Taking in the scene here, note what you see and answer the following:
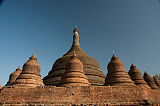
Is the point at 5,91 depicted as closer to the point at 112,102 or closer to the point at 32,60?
the point at 32,60

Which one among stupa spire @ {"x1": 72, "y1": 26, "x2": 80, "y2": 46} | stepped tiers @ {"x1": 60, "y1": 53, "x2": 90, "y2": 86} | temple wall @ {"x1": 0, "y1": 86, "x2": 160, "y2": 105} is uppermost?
stupa spire @ {"x1": 72, "y1": 26, "x2": 80, "y2": 46}

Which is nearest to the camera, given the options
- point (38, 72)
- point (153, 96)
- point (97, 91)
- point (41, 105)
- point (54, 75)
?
point (41, 105)

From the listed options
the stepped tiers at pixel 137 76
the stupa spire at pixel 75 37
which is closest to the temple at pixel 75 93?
the stepped tiers at pixel 137 76

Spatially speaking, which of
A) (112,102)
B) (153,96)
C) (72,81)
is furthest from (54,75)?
(153,96)

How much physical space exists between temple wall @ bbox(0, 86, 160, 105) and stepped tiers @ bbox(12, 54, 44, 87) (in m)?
1.64

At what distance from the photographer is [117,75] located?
17.8 meters

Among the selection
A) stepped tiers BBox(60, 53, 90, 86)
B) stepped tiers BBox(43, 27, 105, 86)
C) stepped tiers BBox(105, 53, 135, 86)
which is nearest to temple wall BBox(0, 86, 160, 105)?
stepped tiers BBox(60, 53, 90, 86)

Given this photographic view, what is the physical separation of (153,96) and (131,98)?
359cm

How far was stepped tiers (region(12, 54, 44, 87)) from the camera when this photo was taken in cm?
1681

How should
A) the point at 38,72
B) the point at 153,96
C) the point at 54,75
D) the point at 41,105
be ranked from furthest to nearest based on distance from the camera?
the point at 54,75
the point at 38,72
the point at 153,96
the point at 41,105

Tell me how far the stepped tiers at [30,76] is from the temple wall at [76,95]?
5.39ft

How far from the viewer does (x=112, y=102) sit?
13711 mm

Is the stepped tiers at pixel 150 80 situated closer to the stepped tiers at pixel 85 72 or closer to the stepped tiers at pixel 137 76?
the stepped tiers at pixel 137 76

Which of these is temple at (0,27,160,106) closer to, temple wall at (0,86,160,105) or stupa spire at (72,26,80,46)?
temple wall at (0,86,160,105)
